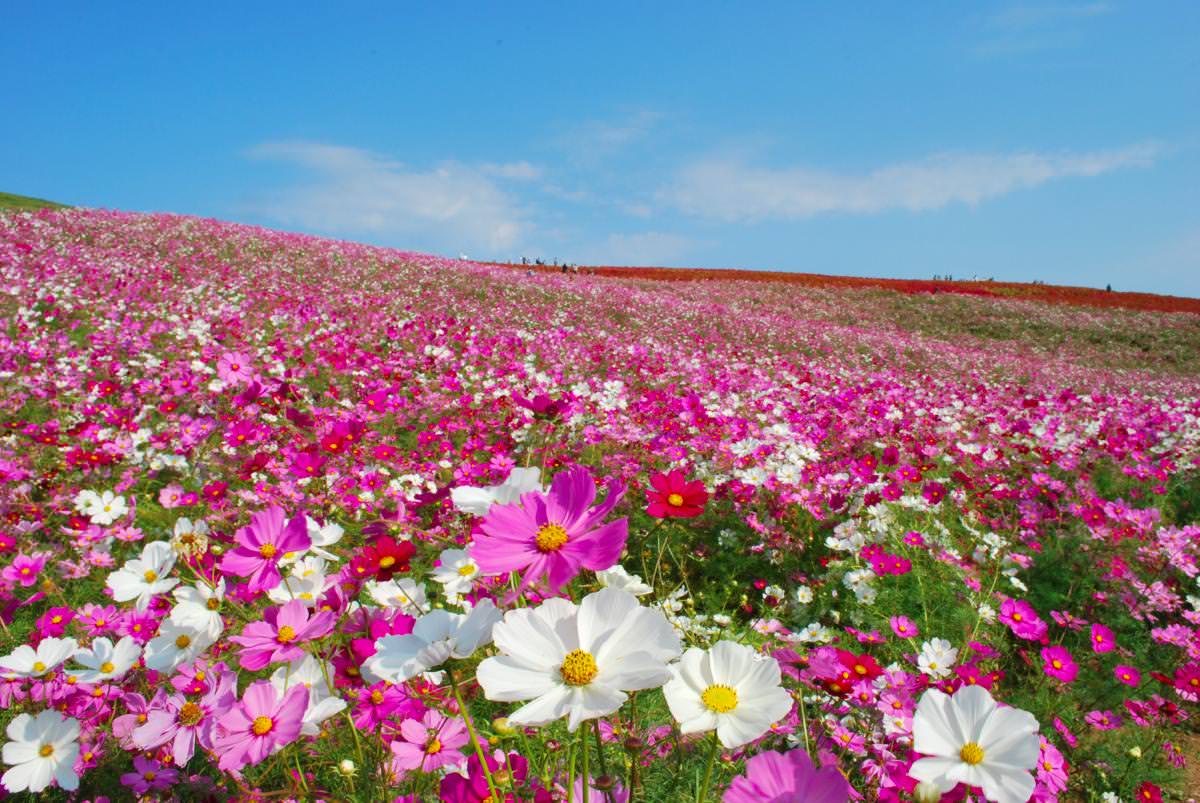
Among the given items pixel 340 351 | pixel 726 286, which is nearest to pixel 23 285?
pixel 340 351

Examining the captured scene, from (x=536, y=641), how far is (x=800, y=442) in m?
3.39

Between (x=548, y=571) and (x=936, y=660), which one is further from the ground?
(x=548, y=571)

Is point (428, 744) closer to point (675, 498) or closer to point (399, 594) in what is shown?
point (399, 594)

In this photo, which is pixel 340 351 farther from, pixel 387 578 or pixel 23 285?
pixel 387 578

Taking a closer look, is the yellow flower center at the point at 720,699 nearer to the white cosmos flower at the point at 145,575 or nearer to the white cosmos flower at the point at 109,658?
the white cosmos flower at the point at 145,575

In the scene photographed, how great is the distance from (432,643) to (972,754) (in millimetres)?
639

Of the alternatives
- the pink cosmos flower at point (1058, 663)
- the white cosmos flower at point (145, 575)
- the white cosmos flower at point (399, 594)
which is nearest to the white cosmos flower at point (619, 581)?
the white cosmos flower at point (399, 594)

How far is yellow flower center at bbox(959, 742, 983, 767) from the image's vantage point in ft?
2.37

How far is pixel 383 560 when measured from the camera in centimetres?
93

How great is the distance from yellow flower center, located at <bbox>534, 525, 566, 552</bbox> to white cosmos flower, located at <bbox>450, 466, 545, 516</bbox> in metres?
0.11

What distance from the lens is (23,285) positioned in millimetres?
6801

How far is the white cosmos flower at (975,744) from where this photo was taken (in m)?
0.69

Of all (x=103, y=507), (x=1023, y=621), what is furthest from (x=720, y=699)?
(x=103, y=507)

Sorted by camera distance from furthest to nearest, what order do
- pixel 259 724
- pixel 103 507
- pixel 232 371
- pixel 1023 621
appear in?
pixel 232 371 → pixel 103 507 → pixel 1023 621 → pixel 259 724
